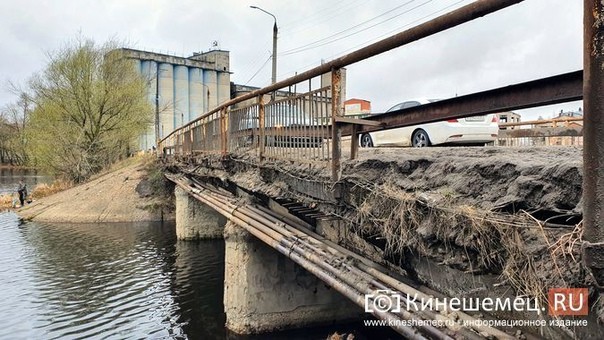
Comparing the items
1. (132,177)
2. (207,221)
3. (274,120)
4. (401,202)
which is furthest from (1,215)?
(401,202)

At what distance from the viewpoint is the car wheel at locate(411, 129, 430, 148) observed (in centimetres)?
934

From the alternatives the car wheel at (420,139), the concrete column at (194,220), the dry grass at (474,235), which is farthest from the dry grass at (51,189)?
the dry grass at (474,235)

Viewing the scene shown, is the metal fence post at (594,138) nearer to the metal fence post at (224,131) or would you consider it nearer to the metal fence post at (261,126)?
the metal fence post at (261,126)

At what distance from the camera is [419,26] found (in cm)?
345

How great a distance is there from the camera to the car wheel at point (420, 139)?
934 cm

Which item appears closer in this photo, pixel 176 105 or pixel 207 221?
pixel 207 221

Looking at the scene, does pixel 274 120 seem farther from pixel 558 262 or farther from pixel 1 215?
pixel 1 215

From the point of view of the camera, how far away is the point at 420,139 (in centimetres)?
956

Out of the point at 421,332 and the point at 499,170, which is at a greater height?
the point at 499,170

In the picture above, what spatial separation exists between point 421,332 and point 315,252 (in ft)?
6.55

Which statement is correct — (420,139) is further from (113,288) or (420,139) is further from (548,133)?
(113,288)

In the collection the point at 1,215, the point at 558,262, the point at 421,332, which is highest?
the point at 558,262

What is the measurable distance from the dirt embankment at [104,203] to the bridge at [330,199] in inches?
672

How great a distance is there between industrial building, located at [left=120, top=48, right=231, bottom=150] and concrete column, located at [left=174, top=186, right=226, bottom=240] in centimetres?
3149
